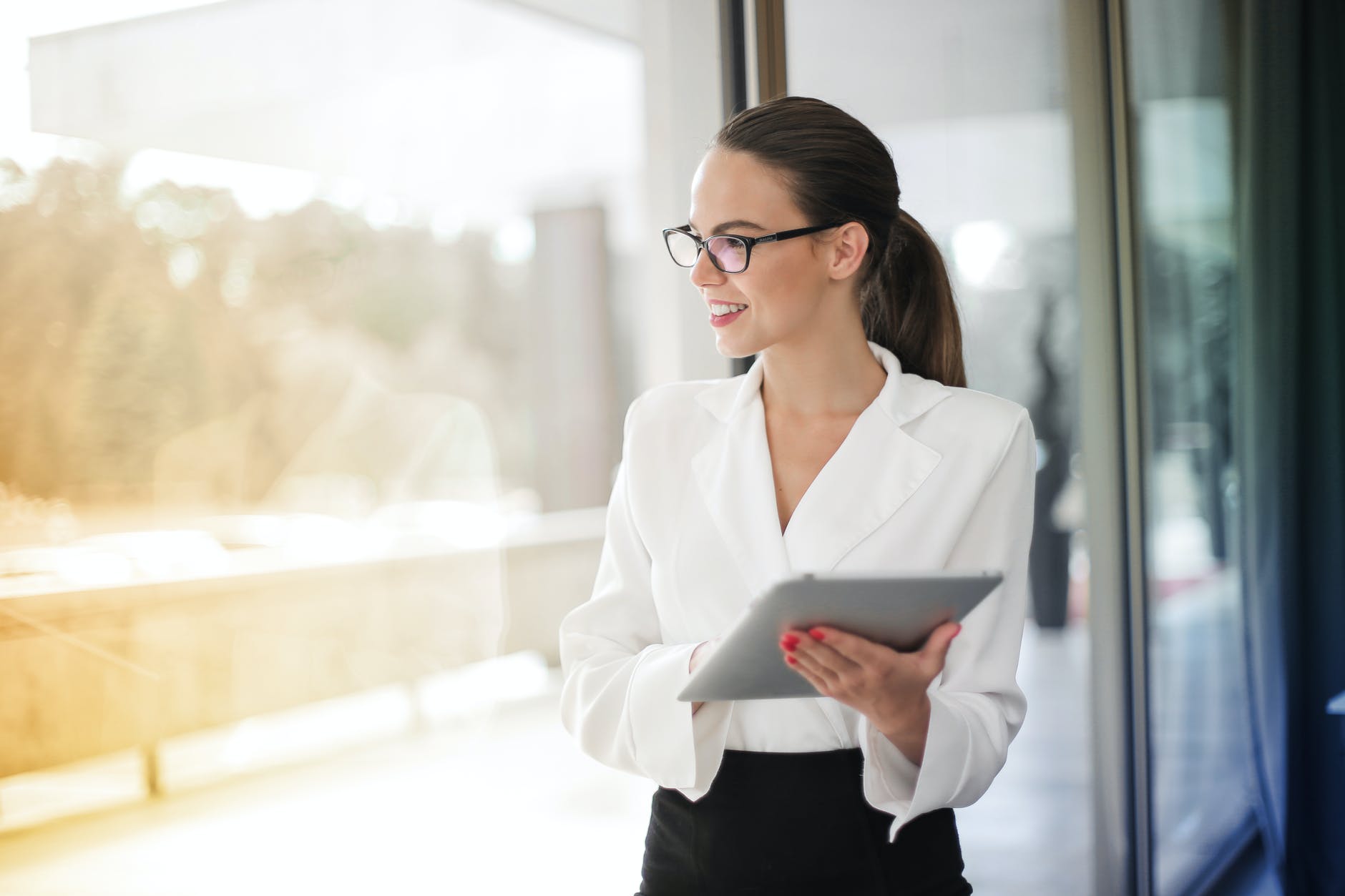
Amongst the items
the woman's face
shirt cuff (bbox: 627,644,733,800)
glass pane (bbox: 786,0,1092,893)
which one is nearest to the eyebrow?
the woman's face

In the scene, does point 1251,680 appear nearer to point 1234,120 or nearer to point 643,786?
point 1234,120

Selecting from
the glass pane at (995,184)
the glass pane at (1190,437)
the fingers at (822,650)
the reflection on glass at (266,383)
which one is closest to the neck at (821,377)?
the fingers at (822,650)

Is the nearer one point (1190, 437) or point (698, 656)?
point (698, 656)

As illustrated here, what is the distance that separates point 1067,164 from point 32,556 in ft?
8.15

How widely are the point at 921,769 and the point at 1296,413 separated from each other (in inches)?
89.2

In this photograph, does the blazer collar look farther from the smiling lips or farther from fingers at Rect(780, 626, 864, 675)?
fingers at Rect(780, 626, 864, 675)

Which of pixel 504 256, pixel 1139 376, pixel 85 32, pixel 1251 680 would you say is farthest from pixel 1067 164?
pixel 85 32

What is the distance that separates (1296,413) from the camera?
119 inches


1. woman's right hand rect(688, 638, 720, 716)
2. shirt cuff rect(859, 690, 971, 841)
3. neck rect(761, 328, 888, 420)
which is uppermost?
neck rect(761, 328, 888, 420)

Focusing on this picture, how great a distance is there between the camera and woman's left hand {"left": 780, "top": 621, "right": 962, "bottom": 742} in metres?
1.03

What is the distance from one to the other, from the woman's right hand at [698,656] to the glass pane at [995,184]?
1343 millimetres

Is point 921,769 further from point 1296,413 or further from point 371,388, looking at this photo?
point 1296,413

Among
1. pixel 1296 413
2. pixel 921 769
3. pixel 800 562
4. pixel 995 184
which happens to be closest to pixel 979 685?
pixel 921 769

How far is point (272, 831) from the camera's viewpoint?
5.81ft
